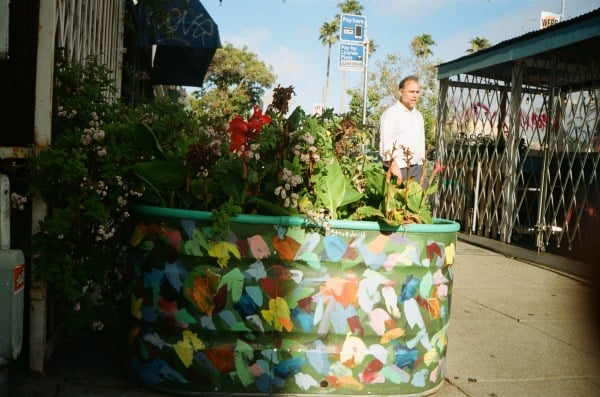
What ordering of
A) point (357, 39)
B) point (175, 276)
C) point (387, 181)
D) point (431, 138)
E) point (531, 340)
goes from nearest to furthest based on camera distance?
point (175, 276), point (387, 181), point (531, 340), point (357, 39), point (431, 138)

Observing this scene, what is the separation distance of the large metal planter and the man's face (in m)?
4.11

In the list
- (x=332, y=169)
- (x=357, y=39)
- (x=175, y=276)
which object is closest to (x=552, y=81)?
(x=357, y=39)

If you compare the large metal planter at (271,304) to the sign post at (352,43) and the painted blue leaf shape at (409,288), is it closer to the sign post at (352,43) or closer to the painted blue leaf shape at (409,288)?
the painted blue leaf shape at (409,288)

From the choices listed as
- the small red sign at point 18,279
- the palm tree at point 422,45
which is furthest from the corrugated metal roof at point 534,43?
the palm tree at point 422,45

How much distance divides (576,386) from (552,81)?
709cm

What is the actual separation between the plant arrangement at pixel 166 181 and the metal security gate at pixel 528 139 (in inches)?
232

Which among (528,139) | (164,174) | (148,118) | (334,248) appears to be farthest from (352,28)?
(334,248)

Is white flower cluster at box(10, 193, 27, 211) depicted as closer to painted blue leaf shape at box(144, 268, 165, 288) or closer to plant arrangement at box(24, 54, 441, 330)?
plant arrangement at box(24, 54, 441, 330)

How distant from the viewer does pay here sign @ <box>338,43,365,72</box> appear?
1468 centimetres

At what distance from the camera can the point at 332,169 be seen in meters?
3.61

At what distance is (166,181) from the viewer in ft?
11.7

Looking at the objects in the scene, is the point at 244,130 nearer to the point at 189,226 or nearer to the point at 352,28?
the point at 189,226

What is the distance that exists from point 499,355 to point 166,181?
8.91 feet

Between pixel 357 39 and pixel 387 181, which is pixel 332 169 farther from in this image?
pixel 357 39
